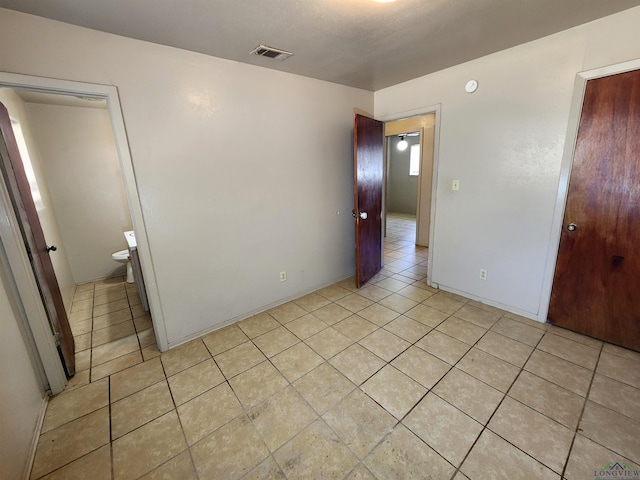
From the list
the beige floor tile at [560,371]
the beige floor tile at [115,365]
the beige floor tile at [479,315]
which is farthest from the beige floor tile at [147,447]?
the beige floor tile at [479,315]

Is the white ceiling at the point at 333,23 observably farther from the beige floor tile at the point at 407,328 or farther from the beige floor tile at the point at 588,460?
the beige floor tile at the point at 588,460

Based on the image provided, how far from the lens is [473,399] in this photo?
1.71m

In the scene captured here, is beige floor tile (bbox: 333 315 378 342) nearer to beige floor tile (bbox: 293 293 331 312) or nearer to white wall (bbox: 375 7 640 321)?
beige floor tile (bbox: 293 293 331 312)

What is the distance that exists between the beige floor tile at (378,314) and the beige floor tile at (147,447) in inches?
68.5

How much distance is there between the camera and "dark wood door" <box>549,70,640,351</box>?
1926mm

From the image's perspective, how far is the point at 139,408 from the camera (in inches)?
67.9

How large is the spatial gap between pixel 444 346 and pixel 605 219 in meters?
1.57

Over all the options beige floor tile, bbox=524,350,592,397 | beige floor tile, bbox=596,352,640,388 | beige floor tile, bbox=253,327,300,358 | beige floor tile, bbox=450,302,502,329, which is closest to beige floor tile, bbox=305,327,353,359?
beige floor tile, bbox=253,327,300,358

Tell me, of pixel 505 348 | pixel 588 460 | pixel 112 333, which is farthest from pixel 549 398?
pixel 112 333

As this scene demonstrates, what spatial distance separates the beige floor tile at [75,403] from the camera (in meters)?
1.67

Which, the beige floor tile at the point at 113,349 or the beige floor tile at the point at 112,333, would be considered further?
the beige floor tile at the point at 112,333

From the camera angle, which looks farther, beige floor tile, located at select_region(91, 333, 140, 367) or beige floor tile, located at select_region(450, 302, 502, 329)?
beige floor tile, located at select_region(450, 302, 502, 329)

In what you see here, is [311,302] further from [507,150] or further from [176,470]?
[507,150]

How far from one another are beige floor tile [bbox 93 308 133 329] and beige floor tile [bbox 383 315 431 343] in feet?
8.87
